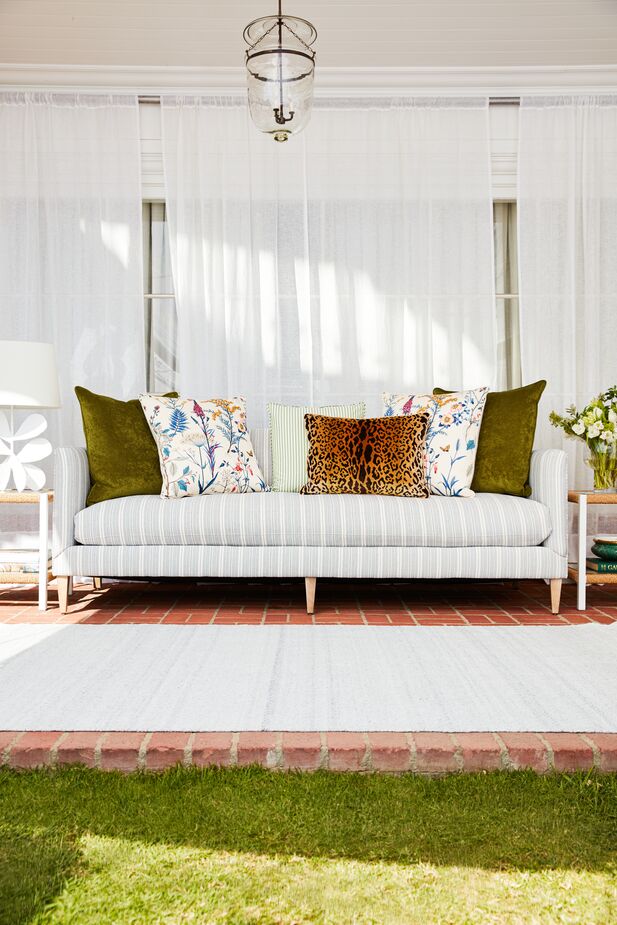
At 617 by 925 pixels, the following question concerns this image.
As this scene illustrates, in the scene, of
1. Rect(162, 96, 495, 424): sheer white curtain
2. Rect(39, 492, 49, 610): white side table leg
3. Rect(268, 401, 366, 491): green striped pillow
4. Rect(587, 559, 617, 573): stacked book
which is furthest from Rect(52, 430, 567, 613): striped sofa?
Rect(162, 96, 495, 424): sheer white curtain

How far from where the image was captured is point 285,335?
451 cm

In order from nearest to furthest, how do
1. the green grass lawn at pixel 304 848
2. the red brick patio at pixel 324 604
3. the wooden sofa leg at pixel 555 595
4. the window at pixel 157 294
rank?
1. the green grass lawn at pixel 304 848
2. the red brick patio at pixel 324 604
3. the wooden sofa leg at pixel 555 595
4. the window at pixel 157 294

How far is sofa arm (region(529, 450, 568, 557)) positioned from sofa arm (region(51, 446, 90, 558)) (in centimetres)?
200

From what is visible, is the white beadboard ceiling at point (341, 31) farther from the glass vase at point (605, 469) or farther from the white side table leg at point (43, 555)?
the white side table leg at point (43, 555)

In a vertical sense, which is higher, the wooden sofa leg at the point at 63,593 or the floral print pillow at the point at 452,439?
the floral print pillow at the point at 452,439

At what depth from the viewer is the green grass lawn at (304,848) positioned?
3.98 feet

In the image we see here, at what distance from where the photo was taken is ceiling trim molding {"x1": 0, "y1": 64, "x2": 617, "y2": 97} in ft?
14.5

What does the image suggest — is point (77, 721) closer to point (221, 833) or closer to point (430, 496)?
point (221, 833)

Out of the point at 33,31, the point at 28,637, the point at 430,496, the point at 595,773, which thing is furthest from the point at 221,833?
the point at 33,31

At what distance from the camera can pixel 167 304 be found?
184 inches

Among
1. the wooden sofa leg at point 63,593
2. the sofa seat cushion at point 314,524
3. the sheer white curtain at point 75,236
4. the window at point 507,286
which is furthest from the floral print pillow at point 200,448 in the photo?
the window at point 507,286

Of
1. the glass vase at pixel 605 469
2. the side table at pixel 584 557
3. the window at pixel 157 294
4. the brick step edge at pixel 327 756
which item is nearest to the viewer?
the brick step edge at pixel 327 756

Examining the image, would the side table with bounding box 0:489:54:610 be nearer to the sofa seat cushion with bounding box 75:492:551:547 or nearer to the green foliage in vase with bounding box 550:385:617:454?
the sofa seat cushion with bounding box 75:492:551:547

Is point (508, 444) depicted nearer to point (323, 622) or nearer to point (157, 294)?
point (323, 622)
